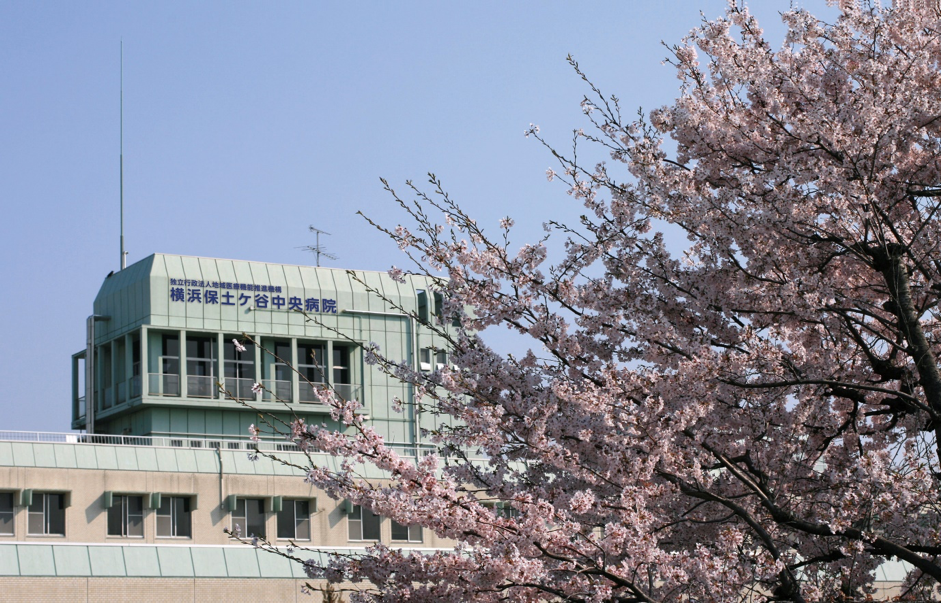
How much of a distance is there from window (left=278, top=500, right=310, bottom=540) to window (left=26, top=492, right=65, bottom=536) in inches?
276

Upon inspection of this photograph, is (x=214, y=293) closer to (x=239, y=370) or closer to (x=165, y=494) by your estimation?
(x=239, y=370)

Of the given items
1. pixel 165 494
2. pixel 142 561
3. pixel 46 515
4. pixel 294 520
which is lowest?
pixel 142 561

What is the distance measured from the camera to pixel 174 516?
3653 cm

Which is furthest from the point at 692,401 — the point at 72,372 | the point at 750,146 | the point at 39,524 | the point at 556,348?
the point at 72,372

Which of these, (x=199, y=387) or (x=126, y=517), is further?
(x=199, y=387)

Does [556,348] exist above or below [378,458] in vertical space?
above

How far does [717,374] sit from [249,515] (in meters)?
30.3

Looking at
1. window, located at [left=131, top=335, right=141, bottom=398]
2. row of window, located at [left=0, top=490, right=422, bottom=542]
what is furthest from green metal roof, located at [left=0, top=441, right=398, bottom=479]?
window, located at [left=131, top=335, right=141, bottom=398]

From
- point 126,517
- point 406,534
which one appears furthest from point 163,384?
point 406,534

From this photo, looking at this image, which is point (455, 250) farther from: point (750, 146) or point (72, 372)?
point (72, 372)

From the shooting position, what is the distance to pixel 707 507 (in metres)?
10.9

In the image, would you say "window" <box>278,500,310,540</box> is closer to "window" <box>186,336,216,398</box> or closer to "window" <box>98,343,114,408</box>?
"window" <box>186,336,216,398</box>

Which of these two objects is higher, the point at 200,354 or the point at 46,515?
the point at 200,354

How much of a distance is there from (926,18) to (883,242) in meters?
2.97
